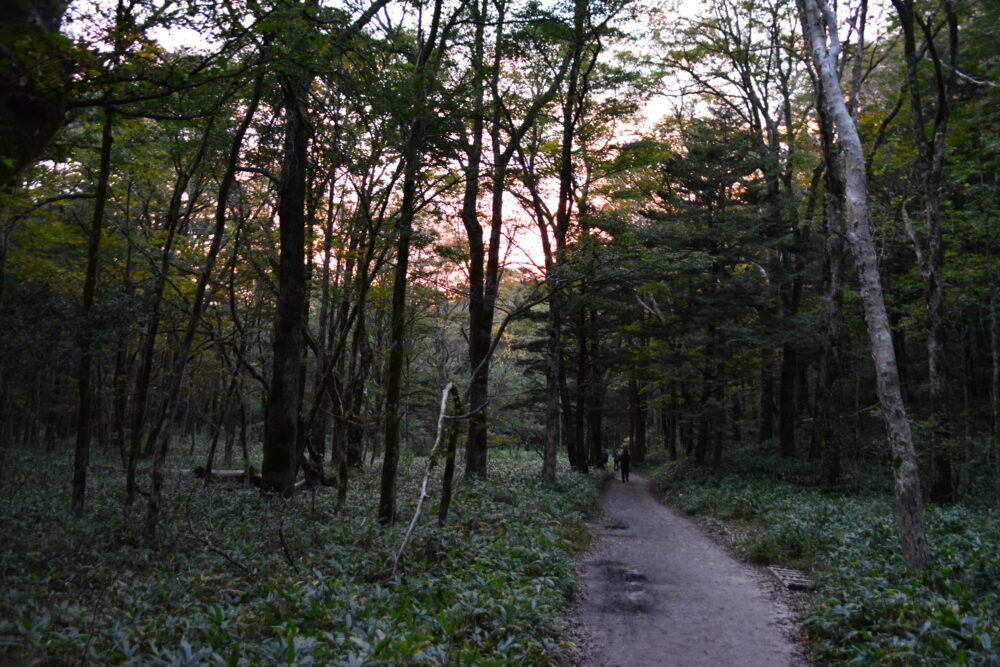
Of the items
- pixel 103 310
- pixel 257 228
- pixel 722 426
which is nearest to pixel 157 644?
pixel 103 310

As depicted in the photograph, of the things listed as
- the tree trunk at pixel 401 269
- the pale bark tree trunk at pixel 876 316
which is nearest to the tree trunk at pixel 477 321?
the tree trunk at pixel 401 269

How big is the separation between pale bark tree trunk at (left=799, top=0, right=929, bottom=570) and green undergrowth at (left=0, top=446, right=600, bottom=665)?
453 cm

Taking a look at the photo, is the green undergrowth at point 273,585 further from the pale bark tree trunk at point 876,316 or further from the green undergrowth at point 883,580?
the pale bark tree trunk at point 876,316

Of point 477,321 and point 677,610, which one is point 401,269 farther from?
point 477,321

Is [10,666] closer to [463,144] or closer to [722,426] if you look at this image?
[463,144]

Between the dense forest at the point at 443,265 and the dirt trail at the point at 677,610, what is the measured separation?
2.53 feet

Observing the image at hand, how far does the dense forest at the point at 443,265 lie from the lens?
19.2 ft

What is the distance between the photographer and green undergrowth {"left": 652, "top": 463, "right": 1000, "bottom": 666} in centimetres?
502

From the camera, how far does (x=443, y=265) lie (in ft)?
65.1

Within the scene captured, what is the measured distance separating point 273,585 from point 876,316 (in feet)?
26.8

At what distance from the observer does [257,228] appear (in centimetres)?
1555

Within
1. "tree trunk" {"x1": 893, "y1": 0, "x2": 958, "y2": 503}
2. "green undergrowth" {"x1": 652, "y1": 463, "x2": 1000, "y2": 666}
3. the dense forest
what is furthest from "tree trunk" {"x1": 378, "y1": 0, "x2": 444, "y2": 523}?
"tree trunk" {"x1": 893, "y1": 0, "x2": 958, "y2": 503}

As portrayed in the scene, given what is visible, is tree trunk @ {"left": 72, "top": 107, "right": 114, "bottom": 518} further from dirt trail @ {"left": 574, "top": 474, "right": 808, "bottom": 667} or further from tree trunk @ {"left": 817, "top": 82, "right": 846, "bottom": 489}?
tree trunk @ {"left": 817, "top": 82, "right": 846, "bottom": 489}

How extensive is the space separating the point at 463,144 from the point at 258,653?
9631mm
